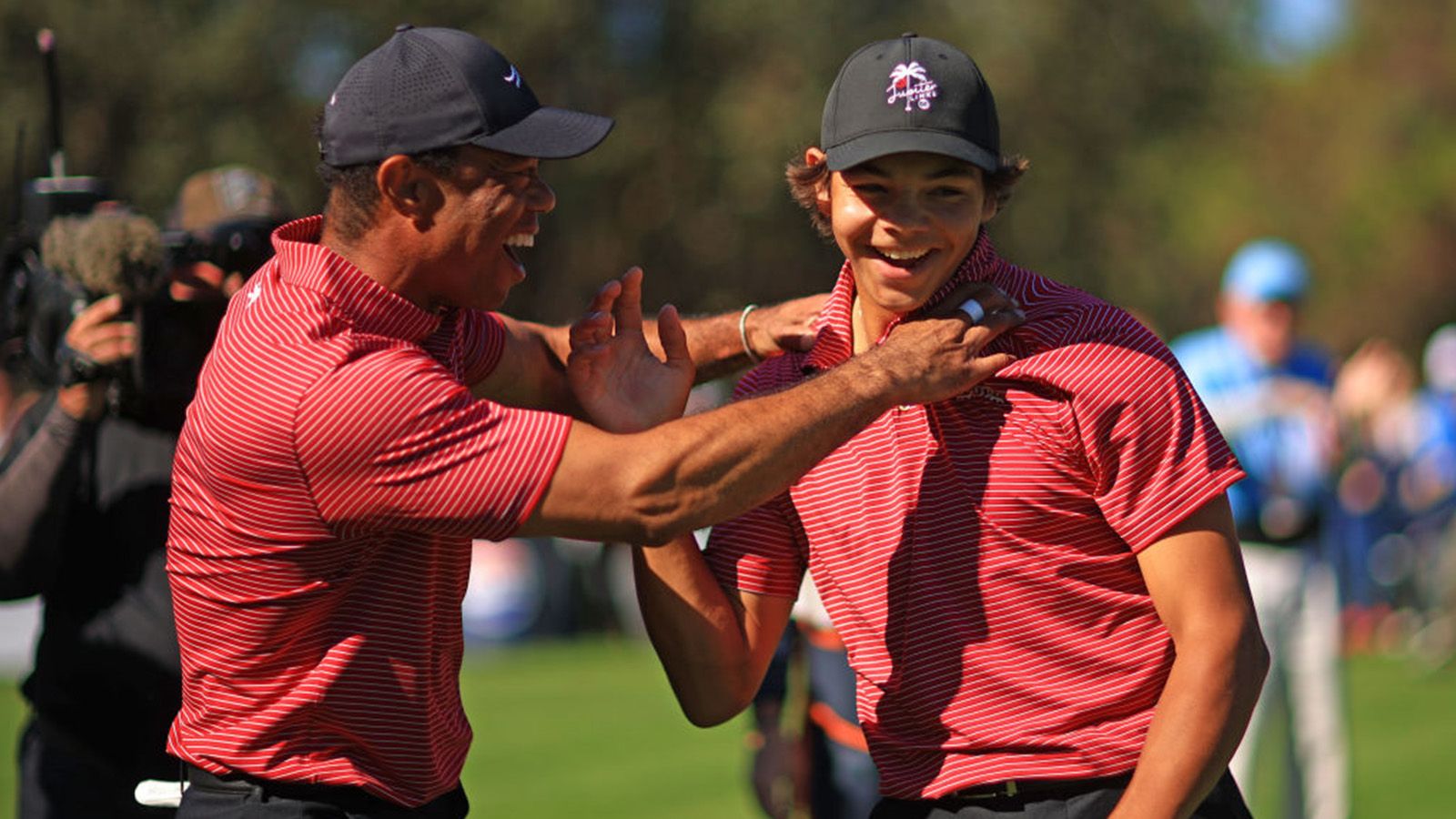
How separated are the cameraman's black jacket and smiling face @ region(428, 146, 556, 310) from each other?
143 cm

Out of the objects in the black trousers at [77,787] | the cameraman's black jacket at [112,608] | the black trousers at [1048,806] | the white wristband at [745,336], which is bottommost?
the black trousers at [77,787]

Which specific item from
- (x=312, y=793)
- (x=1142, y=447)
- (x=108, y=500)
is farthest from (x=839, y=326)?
(x=108, y=500)

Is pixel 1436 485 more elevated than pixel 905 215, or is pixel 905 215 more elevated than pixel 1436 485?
pixel 905 215

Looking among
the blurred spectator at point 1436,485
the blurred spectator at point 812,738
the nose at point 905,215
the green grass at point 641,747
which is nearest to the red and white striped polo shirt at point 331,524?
the nose at point 905,215

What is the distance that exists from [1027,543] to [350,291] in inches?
54.8

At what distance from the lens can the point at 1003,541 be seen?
3.37 meters

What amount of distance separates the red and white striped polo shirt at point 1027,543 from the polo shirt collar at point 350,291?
0.90m

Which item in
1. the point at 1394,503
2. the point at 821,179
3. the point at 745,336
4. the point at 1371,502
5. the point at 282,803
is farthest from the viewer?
the point at 1394,503

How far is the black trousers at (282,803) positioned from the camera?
3426 millimetres

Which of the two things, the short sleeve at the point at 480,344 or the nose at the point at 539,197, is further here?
the short sleeve at the point at 480,344

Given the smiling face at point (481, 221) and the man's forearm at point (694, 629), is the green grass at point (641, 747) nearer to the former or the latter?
the man's forearm at point (694, 629)

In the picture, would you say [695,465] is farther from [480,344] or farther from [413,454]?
[480,344]

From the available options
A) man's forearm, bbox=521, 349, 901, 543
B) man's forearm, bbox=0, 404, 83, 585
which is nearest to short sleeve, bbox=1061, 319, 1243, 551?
man's forearm, bbox=521, 349, 901, 543

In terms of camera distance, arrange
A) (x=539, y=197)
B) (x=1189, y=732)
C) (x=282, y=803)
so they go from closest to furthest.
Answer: (x=1189, y=732), (x=282, y=803), (x=539, y=197)
